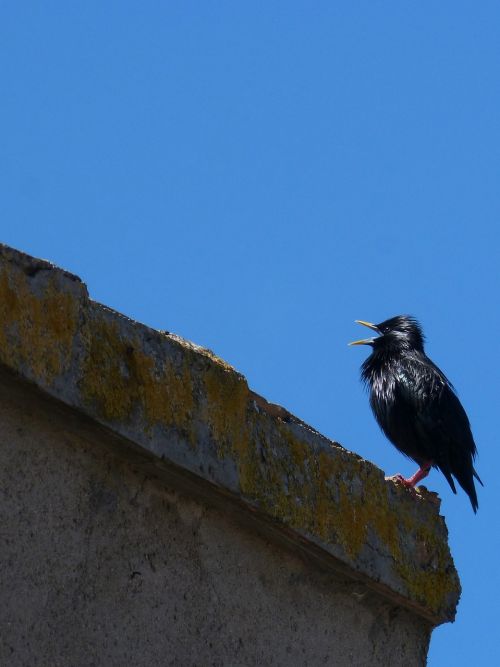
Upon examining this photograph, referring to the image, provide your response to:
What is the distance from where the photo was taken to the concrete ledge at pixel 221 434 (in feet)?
8.38

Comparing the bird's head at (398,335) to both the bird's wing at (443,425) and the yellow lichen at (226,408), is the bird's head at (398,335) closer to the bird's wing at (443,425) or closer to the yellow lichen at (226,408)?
the bird's wing at (443,425)

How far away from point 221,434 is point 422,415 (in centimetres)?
327

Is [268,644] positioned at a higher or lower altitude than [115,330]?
lower

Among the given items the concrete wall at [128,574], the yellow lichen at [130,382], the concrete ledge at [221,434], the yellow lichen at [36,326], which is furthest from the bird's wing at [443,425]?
the yellow lichen at [36,326]

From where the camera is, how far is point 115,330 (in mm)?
2746

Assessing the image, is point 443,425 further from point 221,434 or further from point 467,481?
point 221,434

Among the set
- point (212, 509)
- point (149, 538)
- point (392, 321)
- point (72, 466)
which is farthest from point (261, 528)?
point (392, 321)

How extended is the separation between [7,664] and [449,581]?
1437 millimetres

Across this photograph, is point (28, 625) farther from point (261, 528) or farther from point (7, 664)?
point (261, 528)

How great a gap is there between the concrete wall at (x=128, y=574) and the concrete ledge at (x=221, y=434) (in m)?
0.07

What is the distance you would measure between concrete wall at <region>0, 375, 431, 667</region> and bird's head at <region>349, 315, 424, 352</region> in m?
3.93

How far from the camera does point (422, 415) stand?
607cm

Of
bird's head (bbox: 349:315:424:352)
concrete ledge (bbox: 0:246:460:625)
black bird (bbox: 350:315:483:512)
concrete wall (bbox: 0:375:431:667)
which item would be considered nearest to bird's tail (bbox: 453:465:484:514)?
black bird (bbox: 350:315:483:512)

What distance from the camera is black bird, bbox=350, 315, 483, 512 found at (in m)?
5.99
